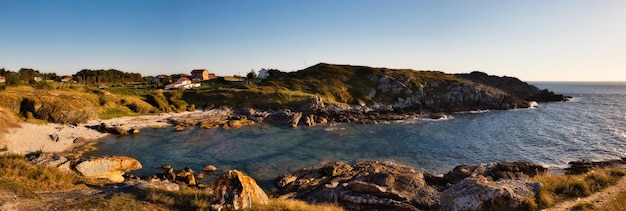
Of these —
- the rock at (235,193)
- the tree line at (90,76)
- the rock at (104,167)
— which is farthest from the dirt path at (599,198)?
the tree line at (90,76)

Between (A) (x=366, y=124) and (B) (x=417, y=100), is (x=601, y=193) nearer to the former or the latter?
(A) (x=366, y=124)

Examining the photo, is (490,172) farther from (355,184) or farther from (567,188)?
(355,184)

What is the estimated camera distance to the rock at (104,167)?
63.1 ft

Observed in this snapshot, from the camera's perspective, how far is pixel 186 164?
34.3 meters

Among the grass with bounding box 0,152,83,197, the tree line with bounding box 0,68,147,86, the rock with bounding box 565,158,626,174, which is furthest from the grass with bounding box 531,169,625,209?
the tree line with bounding box 0,68,147,86

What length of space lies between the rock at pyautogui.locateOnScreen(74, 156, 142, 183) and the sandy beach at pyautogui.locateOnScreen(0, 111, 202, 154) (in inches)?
629

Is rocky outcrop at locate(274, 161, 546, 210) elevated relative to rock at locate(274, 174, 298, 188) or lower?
elevated

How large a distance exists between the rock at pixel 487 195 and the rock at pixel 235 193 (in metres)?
8.18

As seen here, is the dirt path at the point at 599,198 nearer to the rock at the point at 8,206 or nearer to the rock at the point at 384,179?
the rock at the point at 384,179

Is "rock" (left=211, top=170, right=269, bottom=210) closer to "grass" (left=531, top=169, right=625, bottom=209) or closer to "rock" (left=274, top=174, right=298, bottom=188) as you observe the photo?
"grass" (left=531, top=169, right=625, bottom=209)

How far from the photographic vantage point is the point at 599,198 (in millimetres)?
14664

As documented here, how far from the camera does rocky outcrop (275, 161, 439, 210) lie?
1791 cm

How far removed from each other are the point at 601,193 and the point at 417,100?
3072 inches

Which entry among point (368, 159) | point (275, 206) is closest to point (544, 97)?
point (368, 159)
